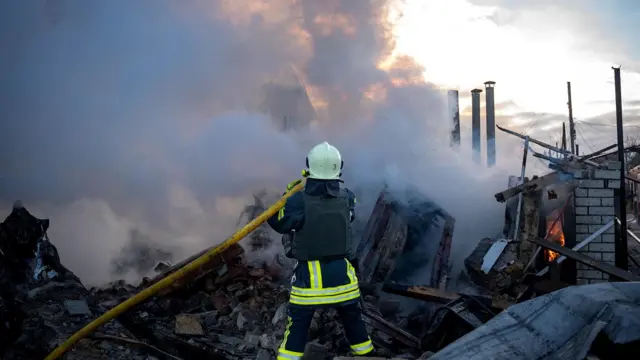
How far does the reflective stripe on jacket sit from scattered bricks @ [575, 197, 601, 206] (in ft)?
13.8

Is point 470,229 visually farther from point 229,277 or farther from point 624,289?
point 624,289

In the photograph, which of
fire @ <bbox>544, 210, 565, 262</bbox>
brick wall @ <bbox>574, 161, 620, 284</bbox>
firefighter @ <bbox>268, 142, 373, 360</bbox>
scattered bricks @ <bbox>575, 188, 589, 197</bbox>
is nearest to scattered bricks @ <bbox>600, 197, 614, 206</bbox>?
brick wall @ <bbox>574, 161, 620, 284</bbox>

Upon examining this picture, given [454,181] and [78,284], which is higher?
[454,181]

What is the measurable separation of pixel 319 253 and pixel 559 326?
1.56 metres

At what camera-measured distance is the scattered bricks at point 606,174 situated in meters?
6.34

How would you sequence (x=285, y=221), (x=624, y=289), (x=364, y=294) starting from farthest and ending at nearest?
(x=364, y=294), (x=285, y=221), (x=624, y=289)

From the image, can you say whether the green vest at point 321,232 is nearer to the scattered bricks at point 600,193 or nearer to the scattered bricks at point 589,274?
the scattered bricks at point 589,274

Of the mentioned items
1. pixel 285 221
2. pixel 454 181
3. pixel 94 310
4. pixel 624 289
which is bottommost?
pixel 94 310

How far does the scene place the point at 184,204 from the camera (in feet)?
25.5

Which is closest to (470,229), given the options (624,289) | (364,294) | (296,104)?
(364,294)

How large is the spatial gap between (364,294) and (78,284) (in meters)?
3.19

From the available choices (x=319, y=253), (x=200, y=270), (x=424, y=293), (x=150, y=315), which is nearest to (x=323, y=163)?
(x=319, y=253)

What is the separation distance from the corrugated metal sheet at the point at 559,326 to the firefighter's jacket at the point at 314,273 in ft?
3.22

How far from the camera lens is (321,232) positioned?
3516 millimetres
